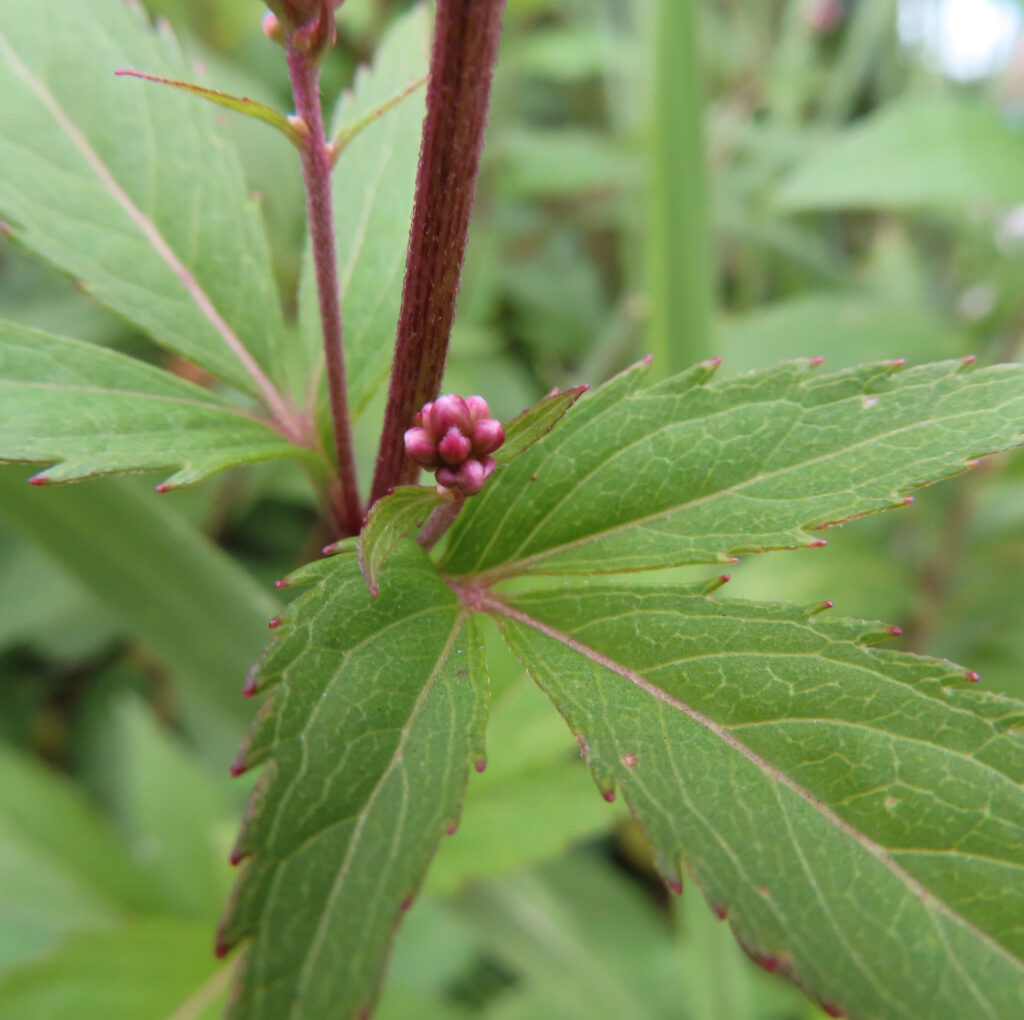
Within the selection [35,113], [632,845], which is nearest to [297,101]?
[35,113]

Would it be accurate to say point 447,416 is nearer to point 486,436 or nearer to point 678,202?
→ point 486,436

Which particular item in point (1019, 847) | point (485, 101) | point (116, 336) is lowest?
point (1019, 847)

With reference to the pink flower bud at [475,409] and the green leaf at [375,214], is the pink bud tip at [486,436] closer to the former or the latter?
the pink flower bud at [475,409]

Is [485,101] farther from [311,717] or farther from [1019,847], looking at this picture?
[1019,847]

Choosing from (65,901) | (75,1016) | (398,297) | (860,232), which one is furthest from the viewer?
(860,232)

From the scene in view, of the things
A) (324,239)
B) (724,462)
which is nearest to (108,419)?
(324,239)

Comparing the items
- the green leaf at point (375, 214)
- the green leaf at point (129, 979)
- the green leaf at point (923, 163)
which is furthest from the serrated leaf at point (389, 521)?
the green leaf at point (923, 163)
